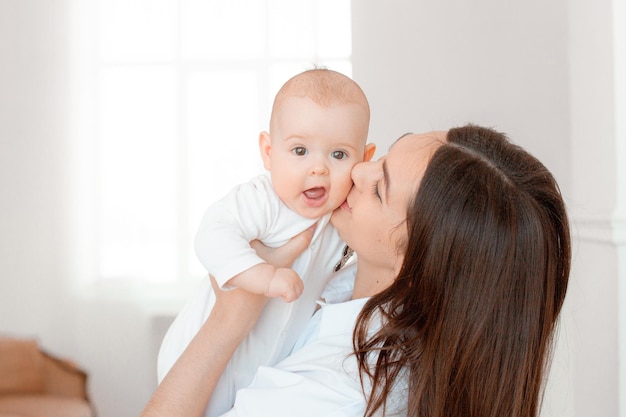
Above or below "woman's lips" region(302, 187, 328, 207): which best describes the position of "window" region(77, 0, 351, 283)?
above

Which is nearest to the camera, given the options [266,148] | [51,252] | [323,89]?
[323,89]

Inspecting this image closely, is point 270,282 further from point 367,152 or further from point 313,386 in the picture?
point 367,152

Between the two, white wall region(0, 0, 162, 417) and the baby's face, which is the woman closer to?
the baby's face

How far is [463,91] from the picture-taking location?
3086 mm

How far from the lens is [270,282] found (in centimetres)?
128

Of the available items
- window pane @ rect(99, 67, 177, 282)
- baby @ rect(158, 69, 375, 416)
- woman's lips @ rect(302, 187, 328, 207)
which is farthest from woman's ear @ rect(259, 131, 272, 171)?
window pane @ rect(99, 67, 177, 282)

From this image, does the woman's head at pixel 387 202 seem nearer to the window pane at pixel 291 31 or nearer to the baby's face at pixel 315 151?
the baby's face at pixel 315 151

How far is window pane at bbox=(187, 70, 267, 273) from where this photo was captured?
137 inches

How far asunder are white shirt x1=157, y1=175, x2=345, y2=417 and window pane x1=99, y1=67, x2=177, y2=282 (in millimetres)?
1952

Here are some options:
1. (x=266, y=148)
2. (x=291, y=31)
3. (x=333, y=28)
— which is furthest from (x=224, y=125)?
(x=266, y=148)

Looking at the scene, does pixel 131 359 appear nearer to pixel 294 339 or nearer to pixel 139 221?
A: pixel 139 221

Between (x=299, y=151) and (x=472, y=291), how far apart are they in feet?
1.46

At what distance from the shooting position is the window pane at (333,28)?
11.3 ft

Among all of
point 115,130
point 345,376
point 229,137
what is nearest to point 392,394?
point 345,376
